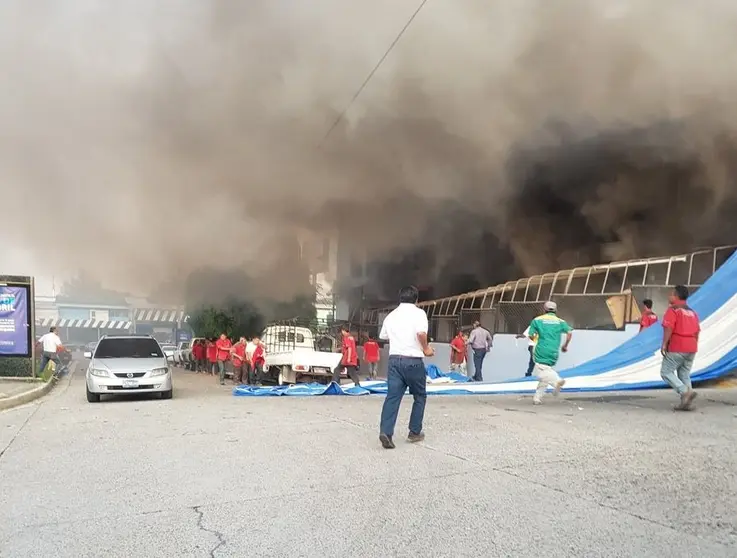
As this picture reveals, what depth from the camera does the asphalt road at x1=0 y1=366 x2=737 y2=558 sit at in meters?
3.35

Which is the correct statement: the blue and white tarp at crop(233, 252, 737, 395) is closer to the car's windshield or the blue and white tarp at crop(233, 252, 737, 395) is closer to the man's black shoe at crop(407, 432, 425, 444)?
the man's black shoe at crop(407, 432, 425, 444)

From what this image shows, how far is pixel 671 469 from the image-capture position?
14.5 ft

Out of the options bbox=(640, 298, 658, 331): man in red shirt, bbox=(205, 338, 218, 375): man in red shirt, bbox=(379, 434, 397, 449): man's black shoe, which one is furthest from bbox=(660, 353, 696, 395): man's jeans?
bbox=(205, 338, 218, 375): man in red shirt

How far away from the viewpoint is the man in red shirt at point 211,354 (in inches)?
849

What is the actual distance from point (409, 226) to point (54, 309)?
43.2 m

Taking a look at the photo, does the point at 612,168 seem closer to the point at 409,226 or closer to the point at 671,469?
the point at 409,226

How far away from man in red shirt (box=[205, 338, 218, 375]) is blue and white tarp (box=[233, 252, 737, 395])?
519 inches

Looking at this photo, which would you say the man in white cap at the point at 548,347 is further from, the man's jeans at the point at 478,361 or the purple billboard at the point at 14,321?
the purple billboard at the point at 14,321

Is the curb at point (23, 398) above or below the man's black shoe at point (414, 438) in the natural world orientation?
below

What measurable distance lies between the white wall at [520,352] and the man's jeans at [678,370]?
12.0 ft

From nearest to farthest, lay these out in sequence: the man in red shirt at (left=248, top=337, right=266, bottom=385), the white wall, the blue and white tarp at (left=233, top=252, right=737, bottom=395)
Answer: the blue and white tarp at (left=233, top=252, right=737, bottom=395)
the white wall
the man in red shirt at (left=248, top=337, right=266, bottom=385)

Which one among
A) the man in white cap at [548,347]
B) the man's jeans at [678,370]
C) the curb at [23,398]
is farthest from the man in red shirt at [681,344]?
the curb at [23,398]

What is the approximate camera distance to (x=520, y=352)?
13133mm

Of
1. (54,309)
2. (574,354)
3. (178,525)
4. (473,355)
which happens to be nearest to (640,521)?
(178,525)
